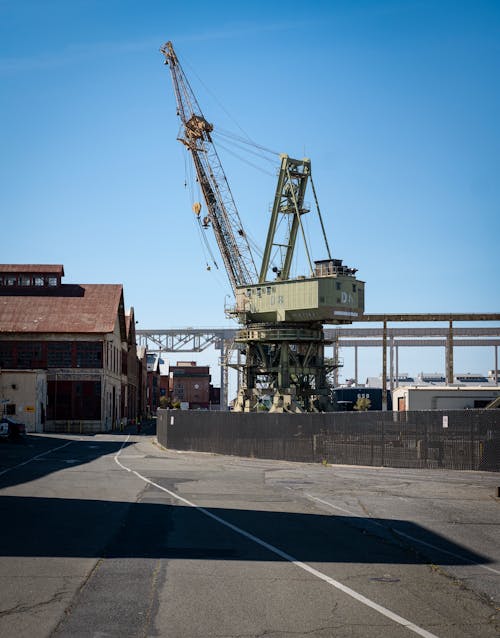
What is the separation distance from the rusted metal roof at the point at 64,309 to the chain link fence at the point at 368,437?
31.7m

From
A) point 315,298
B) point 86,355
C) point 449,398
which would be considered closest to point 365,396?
point 86,355

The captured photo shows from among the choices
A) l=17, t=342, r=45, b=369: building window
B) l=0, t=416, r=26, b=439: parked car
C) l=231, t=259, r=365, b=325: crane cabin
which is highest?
l=231, t=259, r=365, b=325: crane cabin

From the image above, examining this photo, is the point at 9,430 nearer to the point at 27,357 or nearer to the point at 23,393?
the point at 23,393

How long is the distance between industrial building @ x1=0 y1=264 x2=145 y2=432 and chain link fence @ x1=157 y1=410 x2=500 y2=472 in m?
26.8

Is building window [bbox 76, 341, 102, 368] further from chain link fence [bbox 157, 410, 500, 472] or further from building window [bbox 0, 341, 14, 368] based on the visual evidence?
chain link fence [bbox 157, 410, 500, 472]

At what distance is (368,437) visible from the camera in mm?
29891

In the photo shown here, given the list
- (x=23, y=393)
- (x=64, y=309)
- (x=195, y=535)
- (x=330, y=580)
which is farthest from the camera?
(x=64, y=309)

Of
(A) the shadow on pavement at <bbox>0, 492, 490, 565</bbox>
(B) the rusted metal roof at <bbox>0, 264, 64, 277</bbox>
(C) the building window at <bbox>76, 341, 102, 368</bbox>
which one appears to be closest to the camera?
(A) the shadow on pavement at <bbox>0, 492, 490, 565</bbox>

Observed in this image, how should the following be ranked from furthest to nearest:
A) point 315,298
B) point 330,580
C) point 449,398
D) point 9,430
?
point 315,298
point 9,430
point 449,398
point 330,580

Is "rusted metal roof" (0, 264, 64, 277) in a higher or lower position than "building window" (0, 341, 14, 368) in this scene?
higher

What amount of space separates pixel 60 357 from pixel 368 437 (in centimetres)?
4264

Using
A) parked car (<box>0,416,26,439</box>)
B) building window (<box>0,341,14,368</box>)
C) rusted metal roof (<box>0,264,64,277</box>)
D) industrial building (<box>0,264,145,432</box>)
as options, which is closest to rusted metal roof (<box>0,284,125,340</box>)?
industrial building (<box>0,264,145,432</box>)

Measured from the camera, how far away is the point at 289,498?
19234 mm

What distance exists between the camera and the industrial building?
60.4 metres
